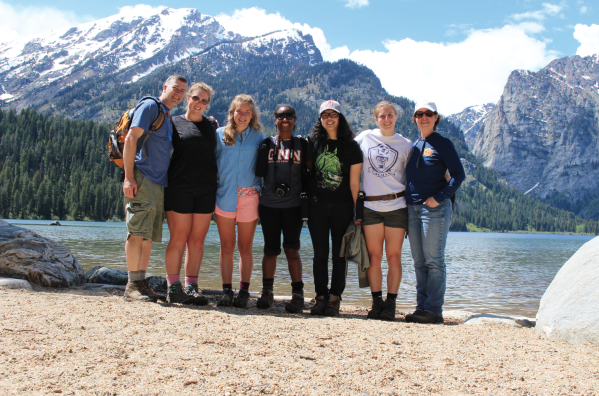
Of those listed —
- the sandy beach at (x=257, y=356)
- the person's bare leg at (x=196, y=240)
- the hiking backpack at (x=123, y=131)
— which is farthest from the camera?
the person's bare leg at (x=196, y=240)

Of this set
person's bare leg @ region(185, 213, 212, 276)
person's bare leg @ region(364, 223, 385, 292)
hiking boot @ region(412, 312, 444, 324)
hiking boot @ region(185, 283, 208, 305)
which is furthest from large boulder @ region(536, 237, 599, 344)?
person's bare leg @ region(185, 213, 212, 276)

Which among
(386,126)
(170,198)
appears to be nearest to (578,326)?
(386,126)

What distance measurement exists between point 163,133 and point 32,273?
3938 mm

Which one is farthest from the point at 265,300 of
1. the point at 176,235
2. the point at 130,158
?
the point at 130,158

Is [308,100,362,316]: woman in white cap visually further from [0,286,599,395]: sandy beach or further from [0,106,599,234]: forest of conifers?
[0,106,599,234]: forest of conifers

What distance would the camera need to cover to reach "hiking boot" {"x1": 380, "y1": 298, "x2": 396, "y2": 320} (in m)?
5.25

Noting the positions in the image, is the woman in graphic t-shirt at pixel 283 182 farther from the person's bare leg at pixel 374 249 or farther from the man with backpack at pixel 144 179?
the man with backpack at pixel 144 179

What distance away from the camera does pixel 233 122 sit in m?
5.51

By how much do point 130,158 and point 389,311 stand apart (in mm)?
3994

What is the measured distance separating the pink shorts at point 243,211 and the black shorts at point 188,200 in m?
0.21

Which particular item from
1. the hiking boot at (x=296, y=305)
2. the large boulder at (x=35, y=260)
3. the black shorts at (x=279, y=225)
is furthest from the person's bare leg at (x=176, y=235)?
the large boulder at (x=35, y=260)

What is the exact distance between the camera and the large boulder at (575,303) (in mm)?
3971

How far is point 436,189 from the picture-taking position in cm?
522

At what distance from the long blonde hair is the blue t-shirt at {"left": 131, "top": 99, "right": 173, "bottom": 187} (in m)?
0.78
